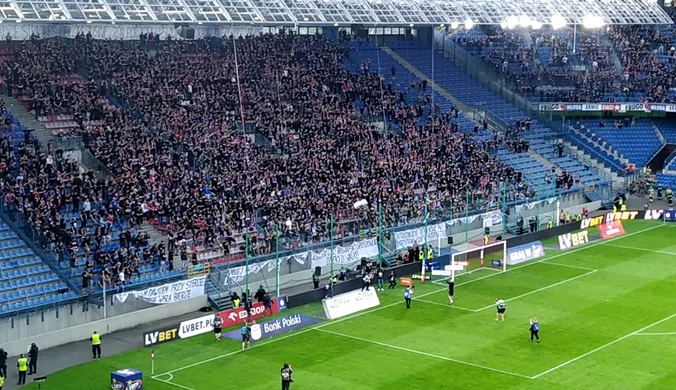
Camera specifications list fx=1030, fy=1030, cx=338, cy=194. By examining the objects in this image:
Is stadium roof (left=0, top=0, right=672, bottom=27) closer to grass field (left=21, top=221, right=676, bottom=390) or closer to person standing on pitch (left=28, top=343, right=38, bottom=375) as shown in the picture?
person standing on pitch (left=28, top=343, right=38, bottom=375)

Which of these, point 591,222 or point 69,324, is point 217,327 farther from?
point 591,222

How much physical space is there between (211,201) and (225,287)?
6136 millimetres

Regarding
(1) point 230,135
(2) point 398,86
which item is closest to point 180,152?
(1) point 230,135

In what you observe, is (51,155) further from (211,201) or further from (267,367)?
(267,367)

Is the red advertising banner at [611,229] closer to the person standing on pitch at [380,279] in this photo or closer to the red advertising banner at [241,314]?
the person standing on pitch at [380,279]

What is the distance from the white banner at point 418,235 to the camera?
172ft

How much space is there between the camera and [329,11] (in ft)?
208

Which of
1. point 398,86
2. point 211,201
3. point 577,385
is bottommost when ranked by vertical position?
point 577,385

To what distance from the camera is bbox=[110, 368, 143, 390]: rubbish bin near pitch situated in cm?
3209

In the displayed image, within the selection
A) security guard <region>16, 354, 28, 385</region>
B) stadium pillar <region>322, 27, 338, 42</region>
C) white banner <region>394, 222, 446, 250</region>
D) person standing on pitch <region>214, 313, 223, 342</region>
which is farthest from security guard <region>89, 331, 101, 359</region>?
stadium pillar <region>322, 27, 338, 42</region>

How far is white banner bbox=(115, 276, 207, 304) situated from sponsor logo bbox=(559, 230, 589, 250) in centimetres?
Answer: 2285

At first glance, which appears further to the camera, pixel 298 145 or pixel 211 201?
pixel 298 145

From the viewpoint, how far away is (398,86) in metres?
73.1

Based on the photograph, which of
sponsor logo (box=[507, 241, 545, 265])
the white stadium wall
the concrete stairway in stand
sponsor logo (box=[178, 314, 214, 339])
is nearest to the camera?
the white stadium wall
